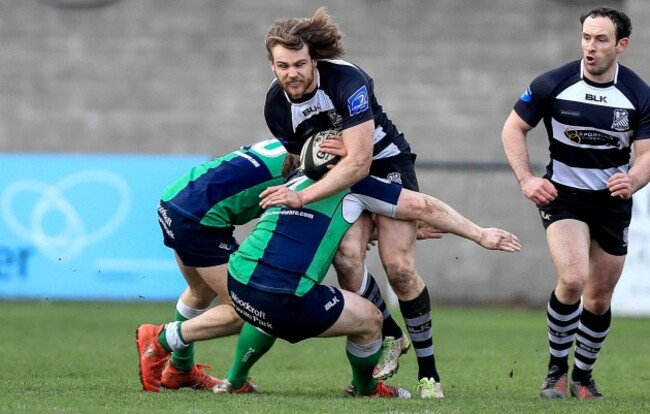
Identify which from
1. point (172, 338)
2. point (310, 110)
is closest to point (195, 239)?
point (172, 338)

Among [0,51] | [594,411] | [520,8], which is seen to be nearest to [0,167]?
[0,51]

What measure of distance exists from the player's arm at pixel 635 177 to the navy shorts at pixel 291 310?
1762 mm

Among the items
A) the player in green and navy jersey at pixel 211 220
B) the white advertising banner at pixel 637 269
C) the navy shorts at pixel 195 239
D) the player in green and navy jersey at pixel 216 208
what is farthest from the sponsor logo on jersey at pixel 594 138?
the white advertising banner at pixel 637 269

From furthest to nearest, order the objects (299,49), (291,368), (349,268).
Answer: (291,368)
(349,268)
(299,49)

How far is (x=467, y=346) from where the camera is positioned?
1227 centimetres

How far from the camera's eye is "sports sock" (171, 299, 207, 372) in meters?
7.96

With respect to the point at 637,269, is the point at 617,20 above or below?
above

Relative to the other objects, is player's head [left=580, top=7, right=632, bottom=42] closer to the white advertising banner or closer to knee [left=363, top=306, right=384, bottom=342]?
knee [left=363, top=306, right=384, bottom=342]

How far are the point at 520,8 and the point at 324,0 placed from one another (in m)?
2.82

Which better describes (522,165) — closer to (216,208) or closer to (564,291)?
(564,291)

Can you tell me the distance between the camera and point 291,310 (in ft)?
23.6

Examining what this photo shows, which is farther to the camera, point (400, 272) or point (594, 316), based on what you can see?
point (594, 316)

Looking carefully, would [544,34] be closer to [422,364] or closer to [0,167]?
[0,167]

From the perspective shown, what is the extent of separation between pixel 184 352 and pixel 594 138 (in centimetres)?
276
